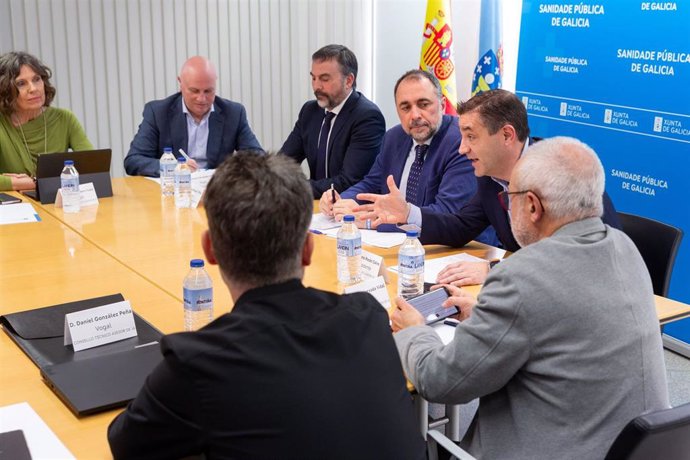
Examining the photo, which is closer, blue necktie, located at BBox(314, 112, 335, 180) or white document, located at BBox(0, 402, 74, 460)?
white document, located at BBox(0, 402, 74, 460)

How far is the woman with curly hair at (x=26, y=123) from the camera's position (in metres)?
4.23

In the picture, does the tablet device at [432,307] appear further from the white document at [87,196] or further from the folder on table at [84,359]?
the white document at [87,196]

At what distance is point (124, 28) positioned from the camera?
5812 mm

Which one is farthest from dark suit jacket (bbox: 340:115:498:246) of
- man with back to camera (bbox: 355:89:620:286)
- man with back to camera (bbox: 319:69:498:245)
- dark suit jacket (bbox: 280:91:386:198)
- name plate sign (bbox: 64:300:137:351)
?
name plate sign (bbox: 64:300:137:351)

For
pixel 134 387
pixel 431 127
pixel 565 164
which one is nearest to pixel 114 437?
pixel 134 387

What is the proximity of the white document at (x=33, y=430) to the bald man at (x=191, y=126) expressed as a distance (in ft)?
9.80

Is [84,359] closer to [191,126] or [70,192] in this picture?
[70,192]

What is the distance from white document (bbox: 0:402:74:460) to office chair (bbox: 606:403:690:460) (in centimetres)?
108

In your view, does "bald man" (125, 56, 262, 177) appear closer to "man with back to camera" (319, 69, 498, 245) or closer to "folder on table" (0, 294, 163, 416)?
"man with back to camera" (319, 69, 498, 245)

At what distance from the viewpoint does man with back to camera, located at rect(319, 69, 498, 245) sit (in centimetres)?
359

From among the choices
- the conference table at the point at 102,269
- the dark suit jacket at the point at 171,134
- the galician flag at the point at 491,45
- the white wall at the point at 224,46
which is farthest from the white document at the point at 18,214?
the galician flag at the point at 491,45

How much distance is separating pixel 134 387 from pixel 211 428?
0.65 m

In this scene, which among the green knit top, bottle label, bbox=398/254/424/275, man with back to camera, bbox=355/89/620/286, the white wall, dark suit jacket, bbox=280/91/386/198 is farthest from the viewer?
the white wall

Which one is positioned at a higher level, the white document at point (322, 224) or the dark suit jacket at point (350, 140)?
the dark suit jacket at point (350, 140)
